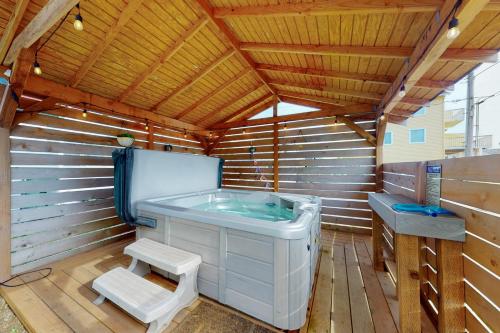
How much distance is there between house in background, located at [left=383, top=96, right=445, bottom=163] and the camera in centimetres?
599

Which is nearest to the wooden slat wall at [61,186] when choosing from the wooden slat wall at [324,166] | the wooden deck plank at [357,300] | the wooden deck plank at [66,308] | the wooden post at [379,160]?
the wooden deck plank at [66,308]

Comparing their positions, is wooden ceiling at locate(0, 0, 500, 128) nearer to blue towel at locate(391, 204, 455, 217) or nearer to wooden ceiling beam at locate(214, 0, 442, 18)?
wooden ceiling beam at locate(214, 0, 442, 18)

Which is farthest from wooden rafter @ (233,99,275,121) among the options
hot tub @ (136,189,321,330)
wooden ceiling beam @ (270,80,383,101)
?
hot tub @ (136,189,321,330)

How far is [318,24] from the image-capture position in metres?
1.84

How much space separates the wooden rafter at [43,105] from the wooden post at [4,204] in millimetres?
379

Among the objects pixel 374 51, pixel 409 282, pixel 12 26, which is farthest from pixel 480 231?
pixel 12 26

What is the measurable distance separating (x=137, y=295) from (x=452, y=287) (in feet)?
7.00

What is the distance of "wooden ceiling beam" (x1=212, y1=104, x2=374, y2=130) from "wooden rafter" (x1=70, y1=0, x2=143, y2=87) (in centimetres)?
275

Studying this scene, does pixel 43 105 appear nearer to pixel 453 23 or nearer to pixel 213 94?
pixel 213 94

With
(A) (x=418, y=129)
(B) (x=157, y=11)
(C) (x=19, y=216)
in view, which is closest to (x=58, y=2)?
(B) (x=157, y=11)

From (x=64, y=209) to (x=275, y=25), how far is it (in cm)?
347

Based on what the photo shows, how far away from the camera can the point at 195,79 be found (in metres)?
3.07

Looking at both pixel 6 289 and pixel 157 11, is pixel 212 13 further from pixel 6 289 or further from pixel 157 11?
pixel 6 289

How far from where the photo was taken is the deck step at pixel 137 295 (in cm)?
132
